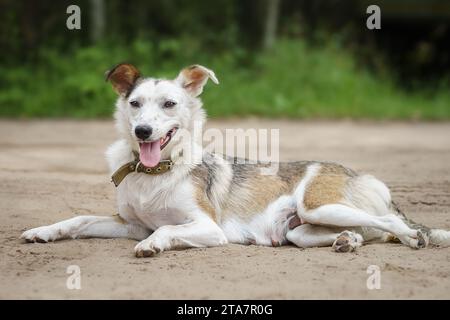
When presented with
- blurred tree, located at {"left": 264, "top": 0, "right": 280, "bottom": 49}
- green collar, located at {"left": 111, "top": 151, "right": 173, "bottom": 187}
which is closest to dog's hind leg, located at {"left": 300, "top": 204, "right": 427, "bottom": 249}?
green collar, located at {"left": 111, "top": 151, "right": 173, "bottom": 187}

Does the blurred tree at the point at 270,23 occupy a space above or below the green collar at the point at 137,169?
above

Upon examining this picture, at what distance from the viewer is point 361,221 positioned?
5.94m

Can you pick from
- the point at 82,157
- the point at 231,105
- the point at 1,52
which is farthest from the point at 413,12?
the point at 82,157

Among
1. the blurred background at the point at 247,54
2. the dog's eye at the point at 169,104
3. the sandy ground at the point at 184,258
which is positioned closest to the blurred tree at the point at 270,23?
the blurred background at the point at 247,54

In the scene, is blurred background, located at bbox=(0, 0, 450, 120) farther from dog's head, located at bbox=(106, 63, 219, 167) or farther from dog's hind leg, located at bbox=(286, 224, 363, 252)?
dog's hind leg, located at bbox=(286, 224, 363, 252)

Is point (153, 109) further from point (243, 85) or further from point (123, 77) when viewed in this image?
point (243, 85)

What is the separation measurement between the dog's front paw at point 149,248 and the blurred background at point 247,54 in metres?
9.06

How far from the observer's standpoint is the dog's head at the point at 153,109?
19.3 ft

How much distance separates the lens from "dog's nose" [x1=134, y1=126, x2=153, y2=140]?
18.9ft

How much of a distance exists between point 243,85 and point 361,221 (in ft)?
33.9

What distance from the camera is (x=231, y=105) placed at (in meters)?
15.0

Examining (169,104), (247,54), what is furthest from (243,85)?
(169,104)

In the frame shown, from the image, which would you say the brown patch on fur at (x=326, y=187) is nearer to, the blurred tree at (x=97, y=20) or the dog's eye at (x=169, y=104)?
the dog's eye at (x=169, y=104)

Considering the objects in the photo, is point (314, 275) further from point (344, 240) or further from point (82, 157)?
point (82, 157)
